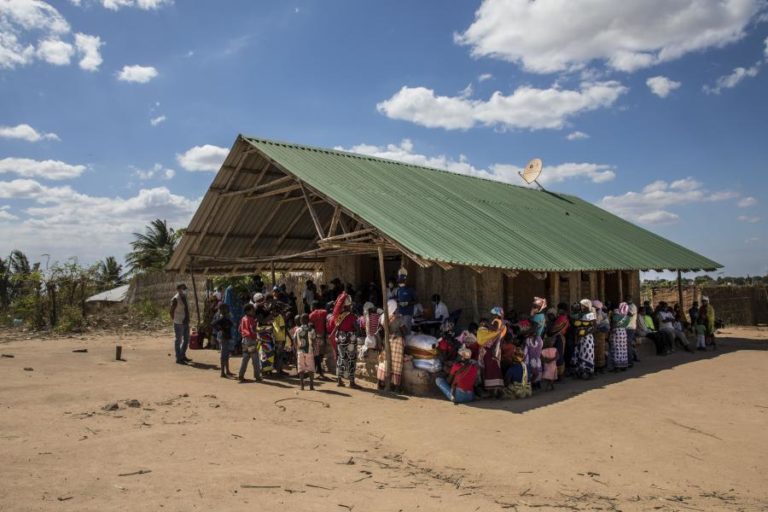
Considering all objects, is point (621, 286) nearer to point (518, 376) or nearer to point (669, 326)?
point (669, 326)

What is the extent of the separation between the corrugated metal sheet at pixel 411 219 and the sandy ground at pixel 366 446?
8.66 feet

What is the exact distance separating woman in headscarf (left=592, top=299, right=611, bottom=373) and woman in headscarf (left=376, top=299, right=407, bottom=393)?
421cm

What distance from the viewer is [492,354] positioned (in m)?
8.87

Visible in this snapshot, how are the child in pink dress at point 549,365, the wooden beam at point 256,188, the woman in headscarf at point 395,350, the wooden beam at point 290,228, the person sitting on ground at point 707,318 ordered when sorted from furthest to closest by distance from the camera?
the person sitting on ground at point 707,318, the wooden beam at point 290,228, the wooden beam at point 256,188, the child in pink dress at point 549,365, the woman in headscarf at point 395,350

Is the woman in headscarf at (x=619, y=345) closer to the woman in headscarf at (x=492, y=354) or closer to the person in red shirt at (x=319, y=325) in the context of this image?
the woman in headscarf at (x=492, y=354)

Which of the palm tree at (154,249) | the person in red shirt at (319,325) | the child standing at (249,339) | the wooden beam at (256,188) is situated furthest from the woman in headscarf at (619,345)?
the palm tree at (154,249)

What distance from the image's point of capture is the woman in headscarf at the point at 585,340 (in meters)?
10.6

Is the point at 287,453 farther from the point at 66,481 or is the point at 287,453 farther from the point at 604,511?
the point at 604,511

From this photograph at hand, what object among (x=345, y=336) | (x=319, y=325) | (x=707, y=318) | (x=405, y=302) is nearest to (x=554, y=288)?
(x=405, y=302)

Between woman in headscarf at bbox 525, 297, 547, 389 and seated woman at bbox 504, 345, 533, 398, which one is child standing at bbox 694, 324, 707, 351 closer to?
woman in headscarf at bbox 525, 297, 547, 389

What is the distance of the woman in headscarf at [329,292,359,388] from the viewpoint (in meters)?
9.63

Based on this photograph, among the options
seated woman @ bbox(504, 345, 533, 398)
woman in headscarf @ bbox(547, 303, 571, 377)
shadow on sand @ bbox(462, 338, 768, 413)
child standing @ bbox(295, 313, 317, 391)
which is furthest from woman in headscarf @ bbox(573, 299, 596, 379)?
child standing @ bbox(295, 313, 317, 391)

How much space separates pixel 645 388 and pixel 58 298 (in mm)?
17256

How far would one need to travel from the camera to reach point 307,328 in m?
9.42
